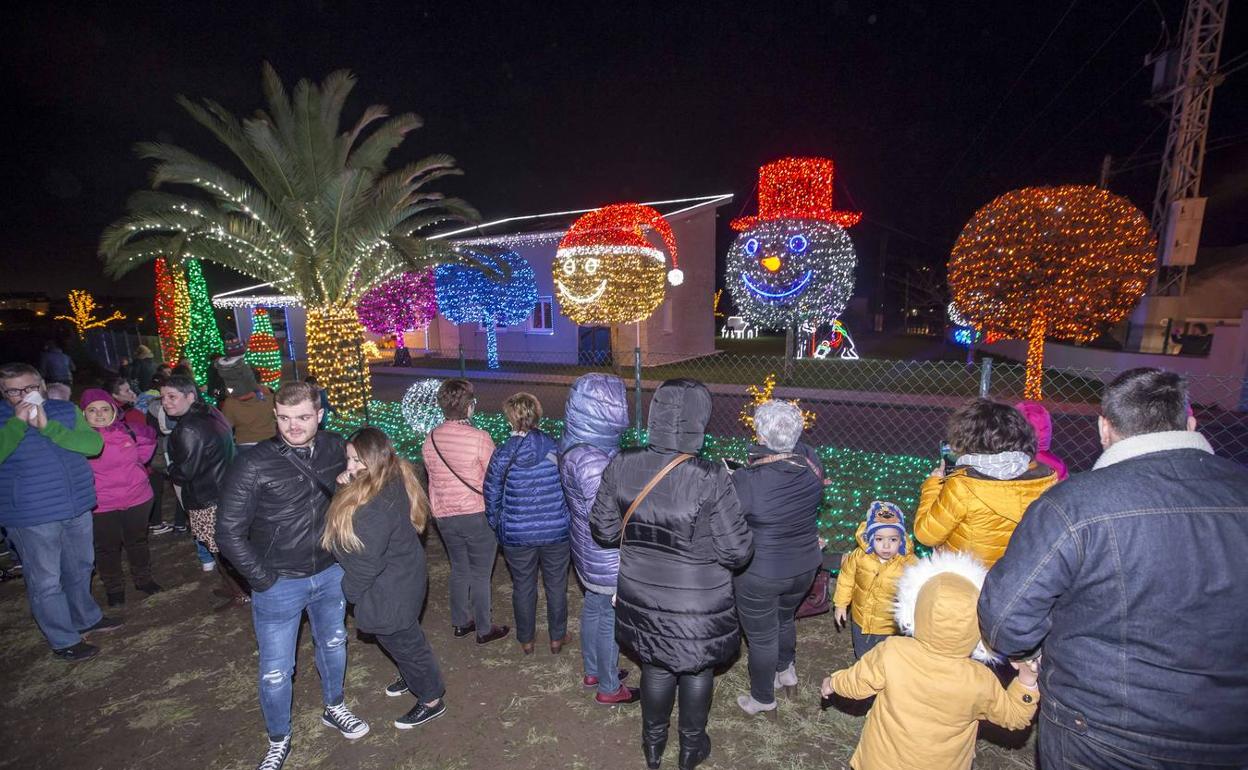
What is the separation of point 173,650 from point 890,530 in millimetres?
4938

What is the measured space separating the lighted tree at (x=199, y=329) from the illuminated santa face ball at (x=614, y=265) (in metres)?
8.35

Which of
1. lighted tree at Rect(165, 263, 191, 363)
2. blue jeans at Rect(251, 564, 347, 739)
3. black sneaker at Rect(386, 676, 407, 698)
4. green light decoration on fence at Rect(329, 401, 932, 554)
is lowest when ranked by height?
black sneaker at Rect(386, 676, 407, 698)

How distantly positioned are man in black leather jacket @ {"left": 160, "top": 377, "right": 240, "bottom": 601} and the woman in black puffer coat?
11.0 feet

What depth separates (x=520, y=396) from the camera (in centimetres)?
343

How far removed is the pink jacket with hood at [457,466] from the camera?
11.4 feet

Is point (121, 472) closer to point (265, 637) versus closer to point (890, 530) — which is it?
point (265, 637)

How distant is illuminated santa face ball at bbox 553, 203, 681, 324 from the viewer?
39.2ft

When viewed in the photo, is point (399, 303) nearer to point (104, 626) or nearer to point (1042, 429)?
point (104, 626)

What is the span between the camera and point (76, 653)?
12.2ft

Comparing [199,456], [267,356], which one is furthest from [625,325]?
[199,456]

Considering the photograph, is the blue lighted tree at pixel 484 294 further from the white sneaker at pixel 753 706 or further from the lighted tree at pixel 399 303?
the white sneaker at pixel 753 706

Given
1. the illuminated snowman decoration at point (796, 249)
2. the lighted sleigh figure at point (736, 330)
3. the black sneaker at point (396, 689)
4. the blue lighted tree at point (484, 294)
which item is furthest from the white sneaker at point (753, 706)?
the lighted sleigh figure at point (736, 330)

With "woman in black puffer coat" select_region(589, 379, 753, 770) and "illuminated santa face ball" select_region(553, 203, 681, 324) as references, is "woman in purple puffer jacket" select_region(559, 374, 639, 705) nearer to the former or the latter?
"woman in black puffer coat" select_region(589, 379, 753, 770)

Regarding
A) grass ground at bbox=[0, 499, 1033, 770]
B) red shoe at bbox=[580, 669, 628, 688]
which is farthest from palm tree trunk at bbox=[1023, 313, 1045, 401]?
red shoe at bbox=[580, 669, 628, 688]
